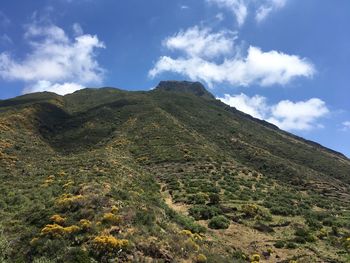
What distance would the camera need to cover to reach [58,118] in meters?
82.9

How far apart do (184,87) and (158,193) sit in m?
146

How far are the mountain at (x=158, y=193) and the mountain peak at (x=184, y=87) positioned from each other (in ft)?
288

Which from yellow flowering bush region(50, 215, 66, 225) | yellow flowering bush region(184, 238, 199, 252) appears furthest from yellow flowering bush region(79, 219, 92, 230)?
yellow flowering bush region(184, 238, 199, 252)

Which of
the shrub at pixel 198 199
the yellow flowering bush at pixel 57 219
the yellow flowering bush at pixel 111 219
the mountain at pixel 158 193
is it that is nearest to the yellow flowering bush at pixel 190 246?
the mountain at pixel 158 193

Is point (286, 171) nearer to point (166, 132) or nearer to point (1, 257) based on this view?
point (166, 132)

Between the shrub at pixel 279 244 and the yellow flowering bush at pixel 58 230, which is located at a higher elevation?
the shrub at pixel 279 244

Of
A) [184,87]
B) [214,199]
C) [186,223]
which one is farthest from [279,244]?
[184,87]

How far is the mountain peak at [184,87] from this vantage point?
6783 inches

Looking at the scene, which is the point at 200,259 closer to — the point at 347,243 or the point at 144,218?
the point at 144,218

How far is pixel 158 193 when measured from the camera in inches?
1427

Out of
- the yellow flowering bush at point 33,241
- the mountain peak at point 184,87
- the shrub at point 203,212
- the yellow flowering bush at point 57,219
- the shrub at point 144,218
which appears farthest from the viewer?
the mountain peak at point 184,87

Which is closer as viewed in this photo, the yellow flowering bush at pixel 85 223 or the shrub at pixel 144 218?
the yellow flowering bush at pixel 85 223

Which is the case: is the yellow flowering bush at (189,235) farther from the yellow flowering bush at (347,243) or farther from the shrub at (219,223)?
the yellow flowering bush at (347,243)

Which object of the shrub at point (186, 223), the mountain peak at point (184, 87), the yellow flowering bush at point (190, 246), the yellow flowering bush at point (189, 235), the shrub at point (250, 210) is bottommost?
the yellow flowering bush at point (190, 246)
